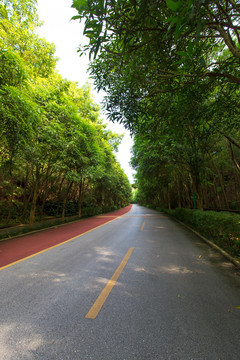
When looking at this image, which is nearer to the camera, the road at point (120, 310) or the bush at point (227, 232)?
the road at point (120, 310)

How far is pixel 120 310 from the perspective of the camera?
2.62 metres

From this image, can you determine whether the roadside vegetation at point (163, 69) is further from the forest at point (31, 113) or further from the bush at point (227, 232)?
the forest at point (31, 113)

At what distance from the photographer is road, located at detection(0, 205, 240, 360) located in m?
1.92

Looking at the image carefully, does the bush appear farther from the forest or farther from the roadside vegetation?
the forest

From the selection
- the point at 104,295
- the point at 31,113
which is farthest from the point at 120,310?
the point at 31,113

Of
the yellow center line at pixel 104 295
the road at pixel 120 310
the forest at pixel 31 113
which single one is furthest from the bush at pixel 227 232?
the forest at pixel 31 113

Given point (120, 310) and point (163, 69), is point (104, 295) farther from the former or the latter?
point (163, 69)

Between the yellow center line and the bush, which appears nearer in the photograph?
the yellow center line

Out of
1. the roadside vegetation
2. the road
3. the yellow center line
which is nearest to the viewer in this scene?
the road

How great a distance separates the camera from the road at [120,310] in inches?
75.7

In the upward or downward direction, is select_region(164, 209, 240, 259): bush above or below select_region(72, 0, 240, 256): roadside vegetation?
below

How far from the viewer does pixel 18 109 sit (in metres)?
5.82

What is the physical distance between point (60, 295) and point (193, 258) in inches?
151

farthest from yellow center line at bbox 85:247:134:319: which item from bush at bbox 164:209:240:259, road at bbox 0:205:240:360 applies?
bush at bbox 164:209:240:259
